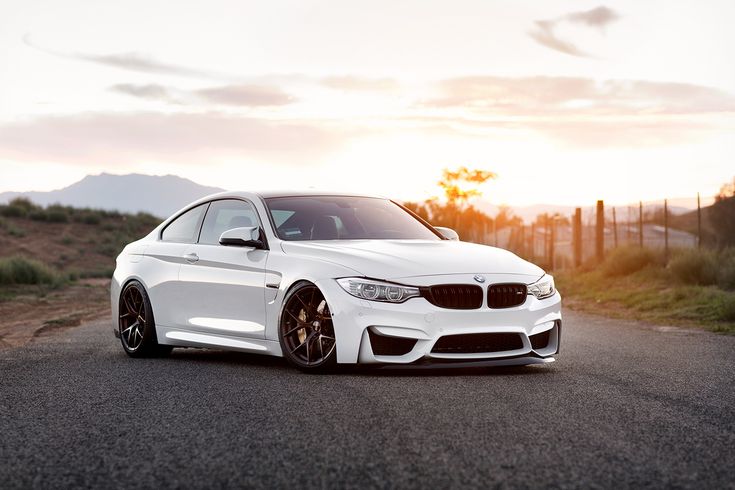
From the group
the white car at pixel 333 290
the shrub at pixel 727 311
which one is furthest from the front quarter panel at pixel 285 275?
the shrub at pixel 727 311

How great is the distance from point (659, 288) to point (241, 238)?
14574 millimetres

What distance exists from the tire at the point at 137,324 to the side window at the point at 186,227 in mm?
589

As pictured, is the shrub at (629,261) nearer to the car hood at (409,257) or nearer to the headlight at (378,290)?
the car hood at (409,257)

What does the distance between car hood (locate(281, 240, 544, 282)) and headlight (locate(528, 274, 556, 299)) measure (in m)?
0.06

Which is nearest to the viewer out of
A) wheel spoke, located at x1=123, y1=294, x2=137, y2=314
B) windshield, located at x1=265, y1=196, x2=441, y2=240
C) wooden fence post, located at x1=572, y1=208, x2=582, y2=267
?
windshield, located at x1=265, y1=196, x2=441, y2=240

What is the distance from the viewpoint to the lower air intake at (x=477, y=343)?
25.7 ft

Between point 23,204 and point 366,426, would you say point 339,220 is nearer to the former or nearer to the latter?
point 366,426

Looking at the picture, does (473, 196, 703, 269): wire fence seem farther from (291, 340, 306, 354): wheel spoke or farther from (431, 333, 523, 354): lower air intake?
(291, 340, 306, 354): wheel spoke

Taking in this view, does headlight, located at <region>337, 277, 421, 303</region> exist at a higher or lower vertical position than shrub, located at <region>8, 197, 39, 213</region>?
lower

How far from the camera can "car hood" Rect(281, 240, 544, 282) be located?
798cm

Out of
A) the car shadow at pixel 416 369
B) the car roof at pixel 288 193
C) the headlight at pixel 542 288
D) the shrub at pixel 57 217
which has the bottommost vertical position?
the car shadow at pixel 416 369

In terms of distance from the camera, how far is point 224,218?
32.4ft

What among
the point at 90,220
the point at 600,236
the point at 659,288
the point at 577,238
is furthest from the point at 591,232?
the point at 90,220

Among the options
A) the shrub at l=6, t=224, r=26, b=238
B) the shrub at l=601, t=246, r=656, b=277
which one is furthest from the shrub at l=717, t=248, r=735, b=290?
the shrub at l=6, t=224, r=26, b=238
